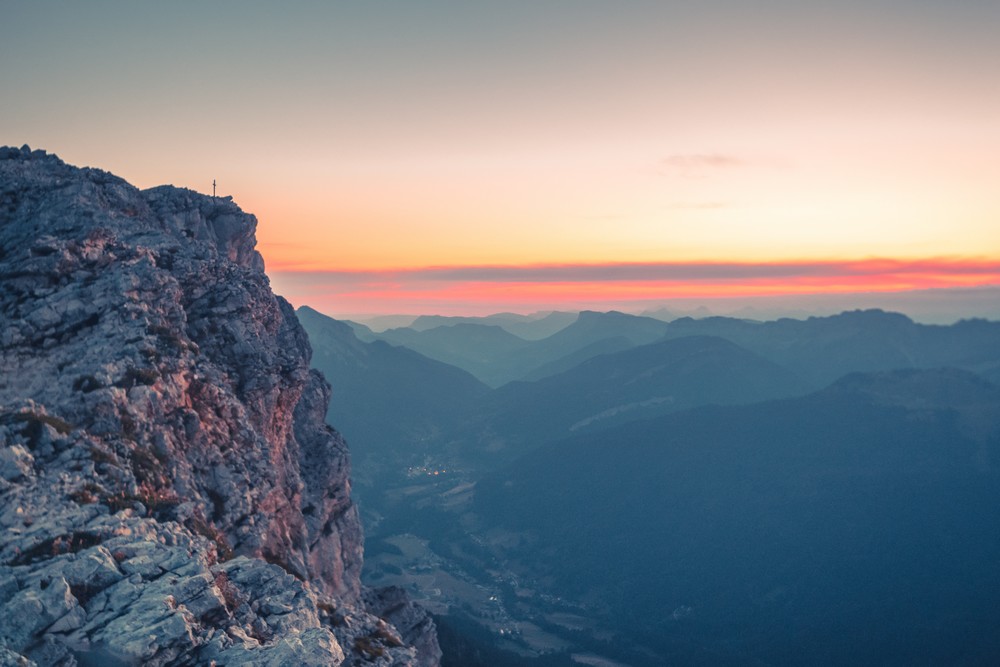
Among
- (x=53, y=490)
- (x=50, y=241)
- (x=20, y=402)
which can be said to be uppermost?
(x=50, y=241)

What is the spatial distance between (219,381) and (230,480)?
10.8 meters

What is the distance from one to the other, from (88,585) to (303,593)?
13985 mm

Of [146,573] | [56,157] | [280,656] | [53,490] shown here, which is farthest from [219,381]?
[56,157]

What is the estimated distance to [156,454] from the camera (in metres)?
57.5

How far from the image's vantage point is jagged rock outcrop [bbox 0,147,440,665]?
125 ft

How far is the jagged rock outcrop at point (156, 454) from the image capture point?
3819 cm

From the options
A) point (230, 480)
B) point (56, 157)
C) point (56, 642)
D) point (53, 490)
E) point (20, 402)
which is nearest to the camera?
point (56, 642)

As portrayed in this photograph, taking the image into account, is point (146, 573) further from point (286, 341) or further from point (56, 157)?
point (56, 157)

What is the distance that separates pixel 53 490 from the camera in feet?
152

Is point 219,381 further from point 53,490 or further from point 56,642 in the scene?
point 56,642

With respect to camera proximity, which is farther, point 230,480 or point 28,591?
point 230,480

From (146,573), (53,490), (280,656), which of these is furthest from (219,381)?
(280,656)

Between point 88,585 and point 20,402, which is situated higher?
point 20,402

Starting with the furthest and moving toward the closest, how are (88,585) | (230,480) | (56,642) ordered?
(230,480)
(88,585)
(56,642)
